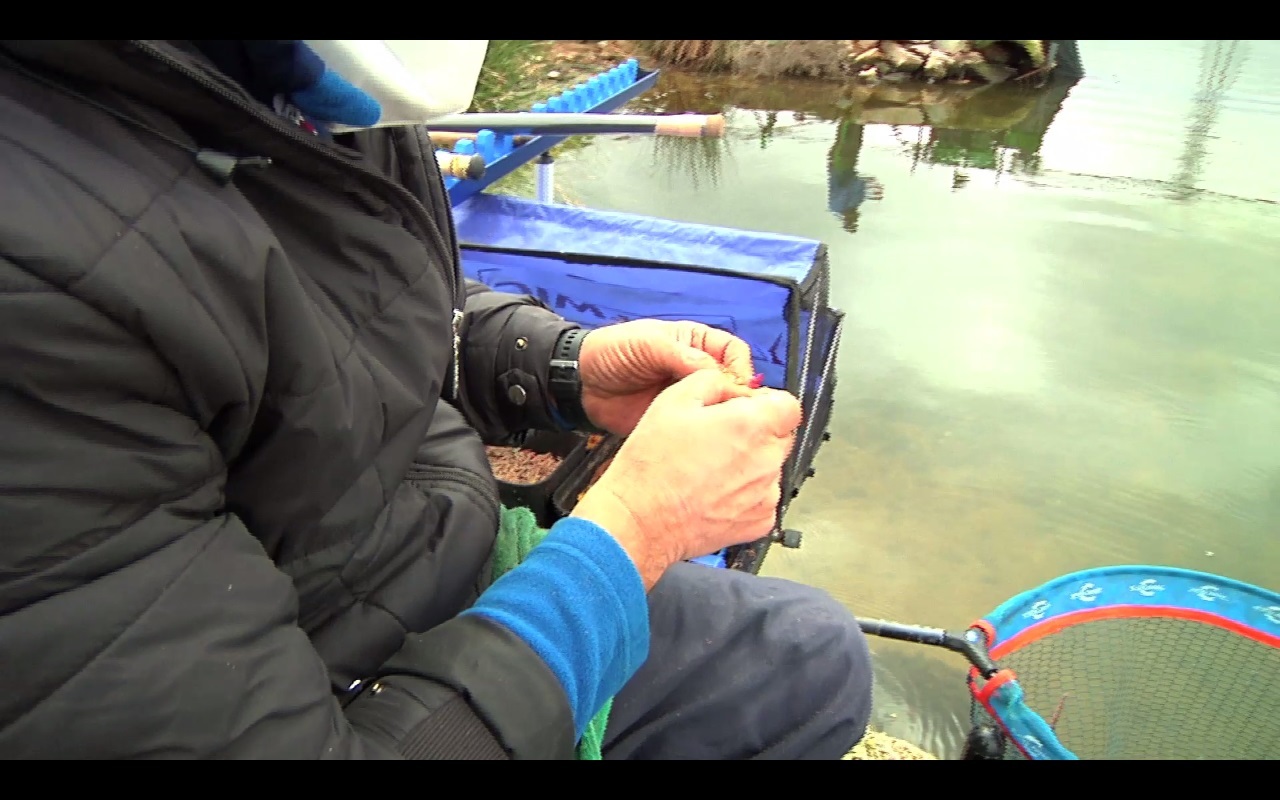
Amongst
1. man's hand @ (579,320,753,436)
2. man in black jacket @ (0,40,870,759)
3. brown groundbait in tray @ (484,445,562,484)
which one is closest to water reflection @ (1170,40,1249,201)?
brown groundbait in tray @ (484,445,562,484)

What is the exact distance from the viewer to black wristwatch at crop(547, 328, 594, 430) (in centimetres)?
107

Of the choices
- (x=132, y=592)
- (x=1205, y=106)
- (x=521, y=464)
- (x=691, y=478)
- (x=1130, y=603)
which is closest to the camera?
(x=132, y=592)

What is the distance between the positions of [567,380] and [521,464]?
79 cm

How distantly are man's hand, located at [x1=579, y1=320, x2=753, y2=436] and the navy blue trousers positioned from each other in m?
0.24

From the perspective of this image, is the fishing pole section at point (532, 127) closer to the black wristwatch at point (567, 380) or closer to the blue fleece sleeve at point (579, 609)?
the black wristwatch at point (567, 380)

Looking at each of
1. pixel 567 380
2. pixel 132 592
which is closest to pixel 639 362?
pixel 567 380

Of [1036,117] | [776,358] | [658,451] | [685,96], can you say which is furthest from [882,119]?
[658,451]

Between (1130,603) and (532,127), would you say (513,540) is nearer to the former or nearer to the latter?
(1130,603)

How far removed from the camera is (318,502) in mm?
643

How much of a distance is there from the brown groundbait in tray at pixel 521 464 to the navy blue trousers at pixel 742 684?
85 cm

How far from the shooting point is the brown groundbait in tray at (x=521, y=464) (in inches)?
69.8

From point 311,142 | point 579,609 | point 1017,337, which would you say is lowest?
point 1017,337

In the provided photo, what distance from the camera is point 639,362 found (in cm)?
104
